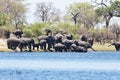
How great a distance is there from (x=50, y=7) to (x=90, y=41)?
35.8m

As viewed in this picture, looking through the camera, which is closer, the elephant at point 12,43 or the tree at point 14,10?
the elephant at point 12,43

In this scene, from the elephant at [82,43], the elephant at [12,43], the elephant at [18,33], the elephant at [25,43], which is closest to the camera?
the elephant at [12,43]

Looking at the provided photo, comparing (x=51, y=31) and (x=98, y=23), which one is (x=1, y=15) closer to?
(x=51, y=31)

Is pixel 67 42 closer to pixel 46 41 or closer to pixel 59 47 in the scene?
pixel 59 47

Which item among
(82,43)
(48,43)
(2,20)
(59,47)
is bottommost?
(59,47)

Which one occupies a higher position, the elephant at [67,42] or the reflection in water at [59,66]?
the reflection in water at [59,66]

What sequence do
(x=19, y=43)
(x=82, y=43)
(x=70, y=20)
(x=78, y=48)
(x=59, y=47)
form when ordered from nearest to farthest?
(x=19, y=43)
(x=59, y=47)
(x=78, y=48)
(x=82, y=43)
(x=70, y=20)

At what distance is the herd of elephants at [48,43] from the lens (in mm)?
101644

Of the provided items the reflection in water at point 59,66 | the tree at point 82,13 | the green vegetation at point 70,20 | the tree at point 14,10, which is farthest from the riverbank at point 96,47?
the reflection in water at point 59,66

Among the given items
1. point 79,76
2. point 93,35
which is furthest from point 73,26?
point 79,76

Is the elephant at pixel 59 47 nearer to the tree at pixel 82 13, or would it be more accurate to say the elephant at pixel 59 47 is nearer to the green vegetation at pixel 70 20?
the green vegetation at pixel 70 20

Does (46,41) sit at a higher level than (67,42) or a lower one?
higher

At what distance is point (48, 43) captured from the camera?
10538 centimetres

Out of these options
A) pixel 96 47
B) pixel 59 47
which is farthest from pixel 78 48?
pixel 96 47
